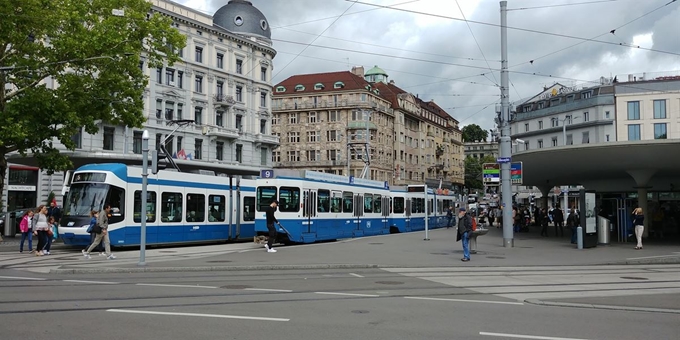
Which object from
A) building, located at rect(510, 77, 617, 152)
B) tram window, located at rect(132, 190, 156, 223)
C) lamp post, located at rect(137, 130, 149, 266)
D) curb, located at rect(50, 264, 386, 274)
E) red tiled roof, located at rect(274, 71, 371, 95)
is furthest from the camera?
red tiled roof, located at rect(274, 71, 371, 95)

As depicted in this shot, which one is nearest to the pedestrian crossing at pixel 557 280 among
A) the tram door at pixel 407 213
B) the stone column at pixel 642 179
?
the stone column at pixel 642 179

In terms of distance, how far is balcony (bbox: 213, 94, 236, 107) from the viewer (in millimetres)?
57781

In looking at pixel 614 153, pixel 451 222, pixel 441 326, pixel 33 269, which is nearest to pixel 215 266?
pixel 33 269

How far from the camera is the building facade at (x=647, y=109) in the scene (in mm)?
73625

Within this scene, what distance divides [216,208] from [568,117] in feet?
217

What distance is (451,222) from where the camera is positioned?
163ft

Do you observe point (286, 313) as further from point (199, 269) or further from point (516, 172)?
point (516, 172)

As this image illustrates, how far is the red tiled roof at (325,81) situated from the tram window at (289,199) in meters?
64.2

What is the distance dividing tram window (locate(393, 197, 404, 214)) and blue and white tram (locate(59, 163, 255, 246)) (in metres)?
11.3

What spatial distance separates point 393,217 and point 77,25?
66.6 feet

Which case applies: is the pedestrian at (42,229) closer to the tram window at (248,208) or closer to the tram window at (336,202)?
the tram window at (248,208)

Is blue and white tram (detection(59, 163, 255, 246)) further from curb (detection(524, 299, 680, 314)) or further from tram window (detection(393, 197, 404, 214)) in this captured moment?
curb (detection(524, 299, 680, 314))

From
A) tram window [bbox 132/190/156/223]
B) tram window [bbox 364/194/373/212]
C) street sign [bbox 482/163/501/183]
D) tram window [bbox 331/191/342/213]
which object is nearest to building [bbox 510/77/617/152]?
tram window [bbox 364/194/373/212]

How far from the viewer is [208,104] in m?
57.3
